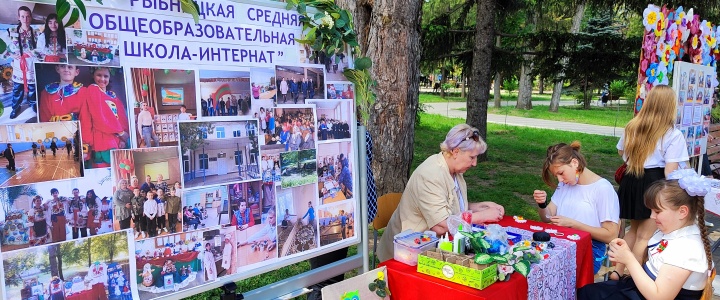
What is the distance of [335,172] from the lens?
2486mm

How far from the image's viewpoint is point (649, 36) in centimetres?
509

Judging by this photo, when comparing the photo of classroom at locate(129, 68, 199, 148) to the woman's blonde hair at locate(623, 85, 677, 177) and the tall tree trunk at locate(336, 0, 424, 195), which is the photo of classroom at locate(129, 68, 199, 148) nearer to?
the tall tree trunk at locate(336, 0, 424, 195)

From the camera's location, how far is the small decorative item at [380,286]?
2.20 m

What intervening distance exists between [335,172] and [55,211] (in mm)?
1194

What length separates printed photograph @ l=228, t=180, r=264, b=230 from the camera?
2.07 m

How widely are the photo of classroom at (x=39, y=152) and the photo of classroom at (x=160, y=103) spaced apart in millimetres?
205

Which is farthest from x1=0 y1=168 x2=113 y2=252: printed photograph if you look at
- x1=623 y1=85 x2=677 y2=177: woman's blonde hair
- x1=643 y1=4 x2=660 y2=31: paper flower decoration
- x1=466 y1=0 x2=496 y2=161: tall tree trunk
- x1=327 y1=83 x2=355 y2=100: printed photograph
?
x1=466 y1=0 x2=496 y2=161: tall tree trunk

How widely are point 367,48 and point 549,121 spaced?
52.7 feet

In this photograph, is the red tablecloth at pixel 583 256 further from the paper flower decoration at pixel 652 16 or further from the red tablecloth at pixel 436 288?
the paper flower decoration at pixel 652 16

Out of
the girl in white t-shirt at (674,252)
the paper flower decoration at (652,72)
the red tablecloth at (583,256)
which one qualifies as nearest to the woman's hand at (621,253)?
the girl in white t-shirt at (674,252)

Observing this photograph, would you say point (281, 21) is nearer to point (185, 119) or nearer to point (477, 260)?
point (185, 119)

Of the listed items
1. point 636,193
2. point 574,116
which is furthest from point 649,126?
point 574,116

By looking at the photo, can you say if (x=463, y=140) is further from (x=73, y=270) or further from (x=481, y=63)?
(x=481, y=63)

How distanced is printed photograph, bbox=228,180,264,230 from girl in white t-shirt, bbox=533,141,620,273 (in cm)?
192
